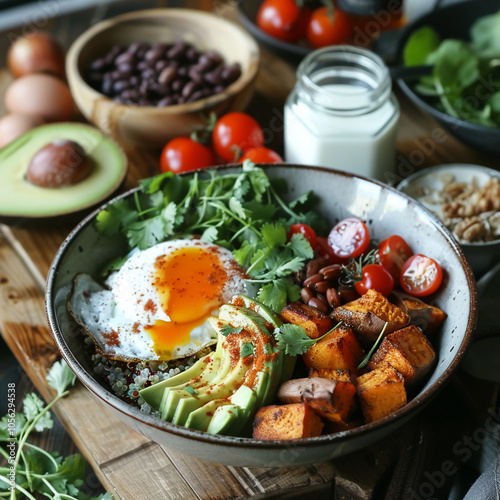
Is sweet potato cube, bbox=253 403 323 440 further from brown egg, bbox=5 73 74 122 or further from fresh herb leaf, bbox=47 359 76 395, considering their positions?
brown egg, bbox=5 73 74 122

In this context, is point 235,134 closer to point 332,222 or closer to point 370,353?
point 332,222

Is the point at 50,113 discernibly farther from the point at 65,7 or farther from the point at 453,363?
the point at 453,363

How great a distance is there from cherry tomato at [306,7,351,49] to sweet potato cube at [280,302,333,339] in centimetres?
176

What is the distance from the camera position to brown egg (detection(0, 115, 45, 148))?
A: 2.67 m

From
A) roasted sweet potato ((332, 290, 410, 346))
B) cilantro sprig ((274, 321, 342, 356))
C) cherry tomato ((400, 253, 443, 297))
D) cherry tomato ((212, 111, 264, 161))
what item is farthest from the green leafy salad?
cilantro sprig ((274, 321, 342, 356))

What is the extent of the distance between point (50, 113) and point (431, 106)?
1.73 metres

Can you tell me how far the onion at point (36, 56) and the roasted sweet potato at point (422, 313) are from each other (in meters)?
2.17

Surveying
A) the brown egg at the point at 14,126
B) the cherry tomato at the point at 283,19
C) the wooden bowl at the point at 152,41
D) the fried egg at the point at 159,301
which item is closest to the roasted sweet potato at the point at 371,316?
the fried egg at the point at 159,301

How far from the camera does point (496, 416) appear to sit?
1.80 meters

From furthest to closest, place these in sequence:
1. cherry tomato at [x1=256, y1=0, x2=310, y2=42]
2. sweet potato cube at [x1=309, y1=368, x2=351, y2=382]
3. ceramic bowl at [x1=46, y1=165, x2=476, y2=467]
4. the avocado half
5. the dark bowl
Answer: cherry tomato at [x1=256, y1=0, x2=310, y2=42], the dark bowl, the avocado half, sweet potato cube at [x1=309, y1=368, x2=351, y2=382], ceramic bowl at [x1=46, y1=165, x2=476, y2=467]

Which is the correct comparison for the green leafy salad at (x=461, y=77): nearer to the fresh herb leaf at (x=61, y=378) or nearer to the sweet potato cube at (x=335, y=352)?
the sweet potato cube at (x=335, y=352)

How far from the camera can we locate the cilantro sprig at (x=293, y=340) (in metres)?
1.57

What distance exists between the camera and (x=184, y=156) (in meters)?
2.53

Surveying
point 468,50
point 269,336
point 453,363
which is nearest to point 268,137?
point 468,50
